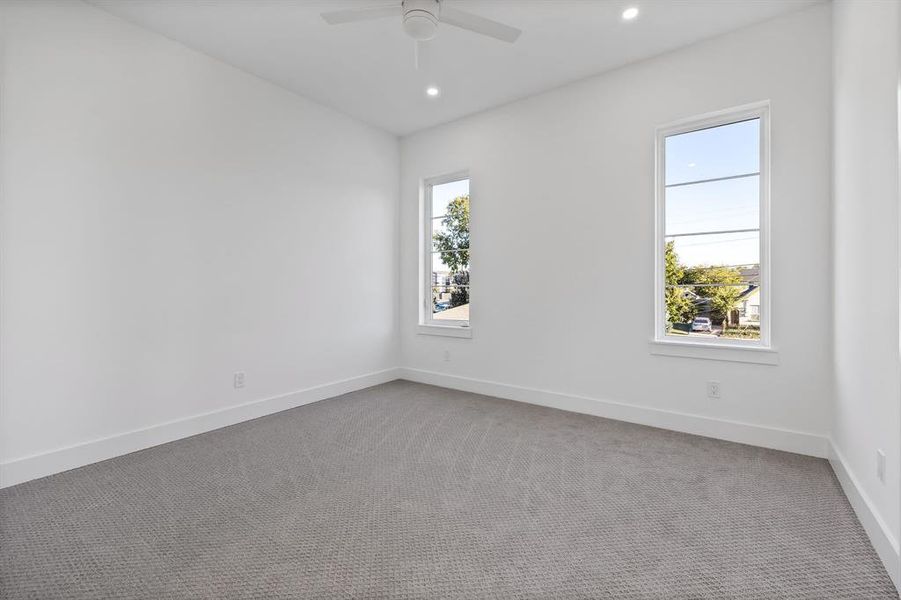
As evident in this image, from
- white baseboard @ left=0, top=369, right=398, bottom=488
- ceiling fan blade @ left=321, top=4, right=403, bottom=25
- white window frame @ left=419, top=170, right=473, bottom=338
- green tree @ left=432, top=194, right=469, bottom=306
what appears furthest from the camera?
white window frame @ left=419, top=170, right=473, bottom=338

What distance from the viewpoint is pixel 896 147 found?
164 cm

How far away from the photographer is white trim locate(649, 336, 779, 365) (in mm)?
2885

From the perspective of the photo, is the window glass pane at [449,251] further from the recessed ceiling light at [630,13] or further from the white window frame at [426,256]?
the recessed ceiling light at [630,13]

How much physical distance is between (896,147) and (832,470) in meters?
1.92

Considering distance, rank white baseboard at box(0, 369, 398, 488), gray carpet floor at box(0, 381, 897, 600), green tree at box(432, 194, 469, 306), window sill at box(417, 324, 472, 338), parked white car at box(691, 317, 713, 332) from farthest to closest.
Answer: green tree at box(432, 194, 469, 306) → window sill at box(417, 324, 472, 338) → parked white car at box(691, 317, 713, 332) → white baseboard at box(0, 369, 398, 488) → gray carpet floor at box(0, 381, 897, 600)

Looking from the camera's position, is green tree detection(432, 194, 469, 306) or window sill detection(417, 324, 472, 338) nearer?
window sill detection(417, 324, 472, 338)

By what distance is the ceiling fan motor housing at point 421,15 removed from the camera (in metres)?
2.32

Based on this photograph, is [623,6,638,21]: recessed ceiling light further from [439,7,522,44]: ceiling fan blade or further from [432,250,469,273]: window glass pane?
[432,250,469,273]: window glass pane

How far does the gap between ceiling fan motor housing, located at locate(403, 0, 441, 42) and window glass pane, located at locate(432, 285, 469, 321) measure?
2.65 meters

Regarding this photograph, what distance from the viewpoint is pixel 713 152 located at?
3188 millimetres

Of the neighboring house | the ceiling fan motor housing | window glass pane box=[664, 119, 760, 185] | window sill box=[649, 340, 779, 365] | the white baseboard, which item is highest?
the ceiling fan motor housing

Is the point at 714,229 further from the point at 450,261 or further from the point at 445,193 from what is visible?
the point at 445,193

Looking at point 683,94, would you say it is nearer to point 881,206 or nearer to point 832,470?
point 881,206

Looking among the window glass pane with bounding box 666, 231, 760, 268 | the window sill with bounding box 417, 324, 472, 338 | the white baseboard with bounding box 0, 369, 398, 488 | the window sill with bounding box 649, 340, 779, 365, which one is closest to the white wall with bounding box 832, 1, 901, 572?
the window sill with bounding box 649, 340, 779, 365
